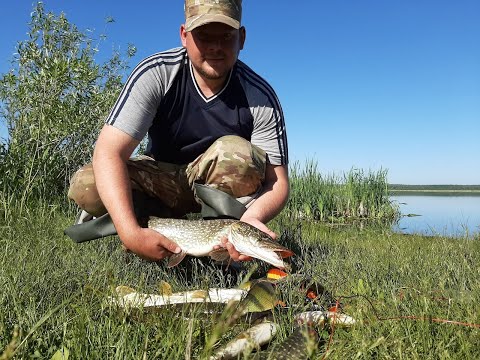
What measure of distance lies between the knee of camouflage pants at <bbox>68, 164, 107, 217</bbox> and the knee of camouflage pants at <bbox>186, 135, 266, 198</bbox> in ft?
2.70

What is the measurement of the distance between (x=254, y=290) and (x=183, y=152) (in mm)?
1906

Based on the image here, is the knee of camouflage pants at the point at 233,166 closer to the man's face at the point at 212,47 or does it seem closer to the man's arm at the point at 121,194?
the man's face at the point at 212,47

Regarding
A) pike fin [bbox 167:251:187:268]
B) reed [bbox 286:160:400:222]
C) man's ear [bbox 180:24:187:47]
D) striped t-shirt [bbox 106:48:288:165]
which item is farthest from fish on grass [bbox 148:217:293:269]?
reed [bbox 286:160:400:222]

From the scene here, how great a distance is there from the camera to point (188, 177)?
154 inches

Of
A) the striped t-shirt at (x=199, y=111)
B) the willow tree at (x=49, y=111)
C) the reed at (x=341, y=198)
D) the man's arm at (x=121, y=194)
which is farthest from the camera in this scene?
the reed at (x=341, y=198)

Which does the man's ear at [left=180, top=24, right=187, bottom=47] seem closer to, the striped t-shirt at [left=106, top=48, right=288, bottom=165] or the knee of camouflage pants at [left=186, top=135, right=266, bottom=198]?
the striped t-shirt at [left=106, top=48, right=288, bottom=165]

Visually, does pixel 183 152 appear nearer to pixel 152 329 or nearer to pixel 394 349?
pixel 152 329

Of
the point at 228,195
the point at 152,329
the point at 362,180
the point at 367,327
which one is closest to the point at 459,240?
the point at 228,195

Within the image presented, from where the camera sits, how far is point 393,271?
338 centimetres

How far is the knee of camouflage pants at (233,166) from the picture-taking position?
3553 millimetres

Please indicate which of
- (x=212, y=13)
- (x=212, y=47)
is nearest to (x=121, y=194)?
(x=212, y=47)

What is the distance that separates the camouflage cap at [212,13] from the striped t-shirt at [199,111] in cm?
35


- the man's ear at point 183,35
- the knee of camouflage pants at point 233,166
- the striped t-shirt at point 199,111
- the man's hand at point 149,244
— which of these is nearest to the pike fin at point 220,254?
the man's hand at point 149,244

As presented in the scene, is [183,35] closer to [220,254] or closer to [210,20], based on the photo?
[210,20]
